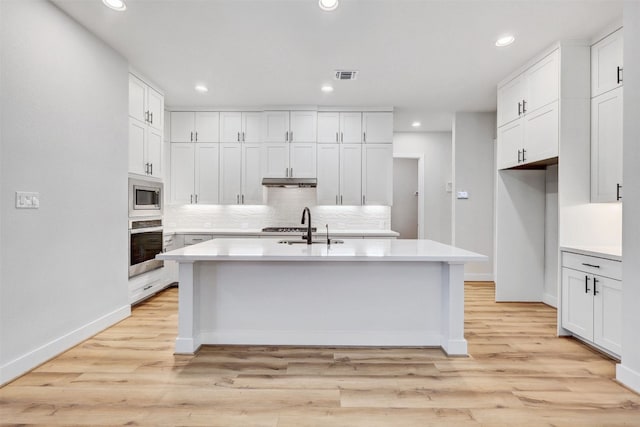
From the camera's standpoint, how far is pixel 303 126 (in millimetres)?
5238

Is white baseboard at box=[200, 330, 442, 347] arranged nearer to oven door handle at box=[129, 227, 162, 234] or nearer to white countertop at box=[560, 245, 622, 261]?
white countertop at box=[560, 245, 622, 261]

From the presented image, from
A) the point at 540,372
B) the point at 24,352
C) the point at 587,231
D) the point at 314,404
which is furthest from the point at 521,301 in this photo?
the point at 24,352

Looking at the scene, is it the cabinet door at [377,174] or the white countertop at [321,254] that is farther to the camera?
the cabinet door at [377,174]

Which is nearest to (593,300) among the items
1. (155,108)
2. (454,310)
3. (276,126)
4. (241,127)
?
(454,310)

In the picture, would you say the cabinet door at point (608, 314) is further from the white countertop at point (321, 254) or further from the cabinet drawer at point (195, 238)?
the cabinet drawer at point (195, 238)

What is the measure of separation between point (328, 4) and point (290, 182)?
2.79 metres

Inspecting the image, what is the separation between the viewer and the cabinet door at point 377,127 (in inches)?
207

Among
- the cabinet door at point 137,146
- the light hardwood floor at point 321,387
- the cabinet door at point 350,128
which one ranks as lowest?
the light hardwood floor at point 321,387

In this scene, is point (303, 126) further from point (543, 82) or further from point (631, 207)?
point (631, 207)

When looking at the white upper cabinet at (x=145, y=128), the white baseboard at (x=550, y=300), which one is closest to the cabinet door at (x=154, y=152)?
the white upper cabinet at (x=145, y=128)

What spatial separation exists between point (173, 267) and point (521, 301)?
4.77 meters

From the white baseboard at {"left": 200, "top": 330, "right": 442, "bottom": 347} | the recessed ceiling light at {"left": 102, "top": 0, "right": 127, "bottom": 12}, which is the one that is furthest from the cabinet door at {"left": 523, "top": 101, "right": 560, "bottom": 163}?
the recessed ceiling light at {"left": 102, "top": 0, "right": 127, "bottom": 12}

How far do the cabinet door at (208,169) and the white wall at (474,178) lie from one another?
12.2ft

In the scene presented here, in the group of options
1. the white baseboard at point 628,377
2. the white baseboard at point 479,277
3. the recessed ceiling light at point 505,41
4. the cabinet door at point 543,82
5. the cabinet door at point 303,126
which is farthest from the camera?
the white baseboard at point 479,277
